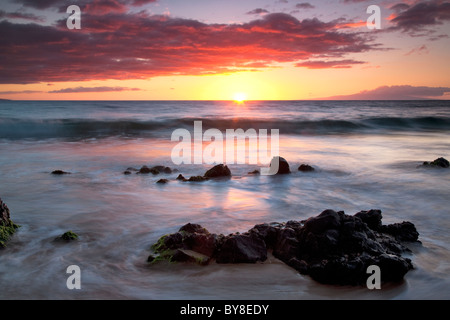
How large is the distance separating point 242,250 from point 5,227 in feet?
11.1

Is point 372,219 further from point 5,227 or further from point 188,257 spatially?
point 5,227

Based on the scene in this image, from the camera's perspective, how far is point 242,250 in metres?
4.14

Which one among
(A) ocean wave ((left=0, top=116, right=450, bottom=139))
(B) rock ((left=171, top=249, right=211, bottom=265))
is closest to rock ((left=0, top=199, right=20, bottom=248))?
(B) rock ((left=171, top=249, right=211, bottom=265))

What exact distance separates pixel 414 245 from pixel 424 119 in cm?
3255

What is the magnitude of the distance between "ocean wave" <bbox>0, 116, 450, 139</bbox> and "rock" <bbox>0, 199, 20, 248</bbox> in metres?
16.7

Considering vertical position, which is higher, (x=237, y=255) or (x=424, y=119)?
(x=424, y=119)

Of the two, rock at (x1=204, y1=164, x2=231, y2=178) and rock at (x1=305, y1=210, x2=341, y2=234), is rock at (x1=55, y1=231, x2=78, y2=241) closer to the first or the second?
rock at (x1=305, y1=210, x2=341, y2=234)

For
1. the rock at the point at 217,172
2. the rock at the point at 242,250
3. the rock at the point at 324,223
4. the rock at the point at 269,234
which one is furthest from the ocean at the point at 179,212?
the rock at the point at 324,223

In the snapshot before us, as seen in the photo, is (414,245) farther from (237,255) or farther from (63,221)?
(63,221)

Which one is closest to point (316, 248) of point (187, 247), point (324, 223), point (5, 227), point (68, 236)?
point (324, 223)

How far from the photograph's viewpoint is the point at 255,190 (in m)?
8.15
